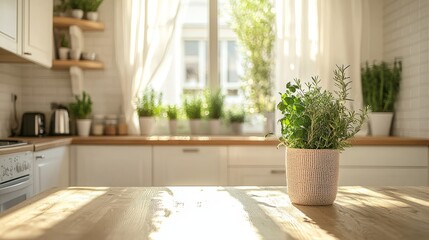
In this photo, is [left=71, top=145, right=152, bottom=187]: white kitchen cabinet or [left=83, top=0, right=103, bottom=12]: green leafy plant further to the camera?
[left=83, top=0, right=103, bottom=12]: green leafy plant

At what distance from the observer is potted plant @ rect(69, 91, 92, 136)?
13.9 ft

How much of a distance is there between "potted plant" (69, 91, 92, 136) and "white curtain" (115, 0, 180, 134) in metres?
0.30

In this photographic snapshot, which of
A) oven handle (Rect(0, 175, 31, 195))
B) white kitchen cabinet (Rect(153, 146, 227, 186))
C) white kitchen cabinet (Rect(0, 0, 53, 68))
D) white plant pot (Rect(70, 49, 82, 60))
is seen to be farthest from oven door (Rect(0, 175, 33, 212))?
white plant pot (Rect(70, 49, 82, 60))

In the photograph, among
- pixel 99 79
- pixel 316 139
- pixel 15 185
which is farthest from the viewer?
pixel 99 79

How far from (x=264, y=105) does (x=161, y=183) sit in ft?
4.13

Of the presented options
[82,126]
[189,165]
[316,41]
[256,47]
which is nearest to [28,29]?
[82,126]

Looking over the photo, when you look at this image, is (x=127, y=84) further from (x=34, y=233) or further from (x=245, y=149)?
(x=34, y=233)

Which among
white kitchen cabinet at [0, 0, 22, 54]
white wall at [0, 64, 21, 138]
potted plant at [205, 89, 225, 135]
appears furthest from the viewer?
potted plant at [205, 89, 225, 135]

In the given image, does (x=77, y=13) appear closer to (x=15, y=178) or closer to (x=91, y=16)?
(x=91, y=16)

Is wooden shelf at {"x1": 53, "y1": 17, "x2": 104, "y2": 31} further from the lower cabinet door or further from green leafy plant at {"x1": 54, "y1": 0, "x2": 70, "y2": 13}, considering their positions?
the lower cabinet door

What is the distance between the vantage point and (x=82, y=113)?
13.9 ft

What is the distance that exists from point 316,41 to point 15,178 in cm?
261

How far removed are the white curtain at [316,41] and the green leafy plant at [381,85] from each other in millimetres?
72

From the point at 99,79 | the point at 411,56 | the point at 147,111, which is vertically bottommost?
the point at 147,111
